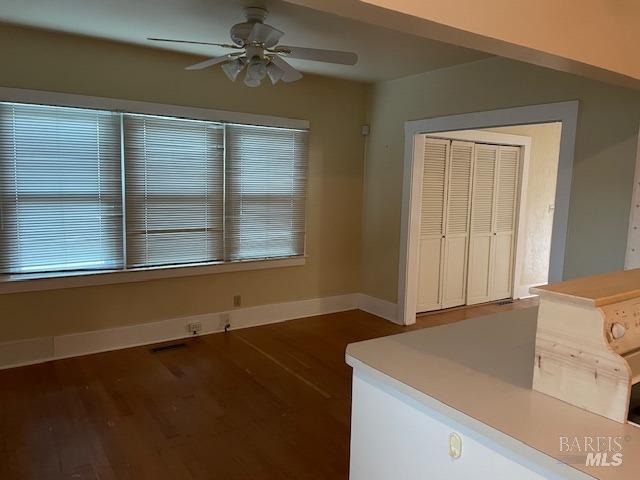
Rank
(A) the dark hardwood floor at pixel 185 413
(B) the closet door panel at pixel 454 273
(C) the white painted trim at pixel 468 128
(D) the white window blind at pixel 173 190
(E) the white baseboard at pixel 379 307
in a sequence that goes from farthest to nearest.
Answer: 1. (B) the closet door panel at pixel 454 273
2. (E) the white baseboard at pixel 379 307
3. (D) the white window blind at pixel 173 190
4. (C) the white painted trim at pixel 468 128
5. (A) the dark hardwood floor at pixel 185 413

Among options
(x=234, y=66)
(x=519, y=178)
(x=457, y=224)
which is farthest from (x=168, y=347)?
(x=519, y=178)

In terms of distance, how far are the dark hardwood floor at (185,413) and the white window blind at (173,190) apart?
2.75ft

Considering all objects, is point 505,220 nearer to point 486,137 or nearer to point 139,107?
point 486,137

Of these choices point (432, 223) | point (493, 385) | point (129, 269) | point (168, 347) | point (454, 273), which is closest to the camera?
point (493, 385)

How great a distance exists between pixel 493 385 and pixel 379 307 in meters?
3.93

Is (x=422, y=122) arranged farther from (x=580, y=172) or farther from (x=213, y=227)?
(x=213, y=227)

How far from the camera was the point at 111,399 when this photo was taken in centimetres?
318

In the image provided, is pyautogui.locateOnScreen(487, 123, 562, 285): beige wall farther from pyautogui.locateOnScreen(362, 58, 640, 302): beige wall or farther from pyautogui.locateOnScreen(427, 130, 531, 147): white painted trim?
pyautogui.locateOnScreen(362, 58, 640, 302): beige wall

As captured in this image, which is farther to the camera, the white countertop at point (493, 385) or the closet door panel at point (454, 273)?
the closet door panel at point (454, 273)

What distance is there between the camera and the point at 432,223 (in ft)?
17.2

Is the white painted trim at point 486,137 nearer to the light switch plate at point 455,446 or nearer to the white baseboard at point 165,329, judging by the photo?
the white baseboard at point 165,329

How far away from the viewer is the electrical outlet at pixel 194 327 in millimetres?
4395

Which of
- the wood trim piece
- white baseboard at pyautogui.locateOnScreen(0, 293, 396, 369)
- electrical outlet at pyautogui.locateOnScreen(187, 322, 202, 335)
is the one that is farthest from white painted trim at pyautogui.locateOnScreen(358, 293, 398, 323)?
the wood trim piece

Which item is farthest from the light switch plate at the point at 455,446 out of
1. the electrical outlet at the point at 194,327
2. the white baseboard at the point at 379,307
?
the white baseboard at the point at 379,307
